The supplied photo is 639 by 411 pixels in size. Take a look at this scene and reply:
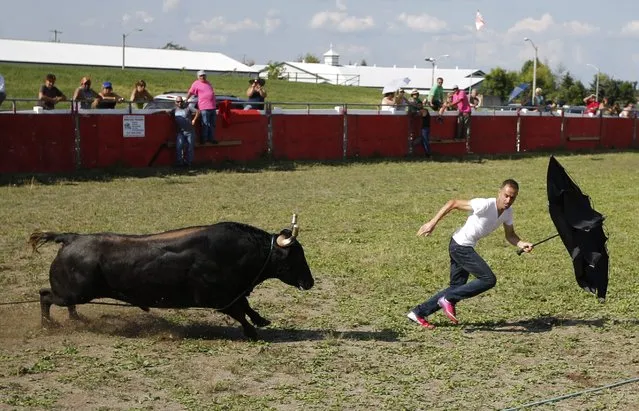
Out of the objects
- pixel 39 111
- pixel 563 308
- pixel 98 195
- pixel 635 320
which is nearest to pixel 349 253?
pixel 563 308

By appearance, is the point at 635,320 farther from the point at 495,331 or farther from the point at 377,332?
the point at 377,332

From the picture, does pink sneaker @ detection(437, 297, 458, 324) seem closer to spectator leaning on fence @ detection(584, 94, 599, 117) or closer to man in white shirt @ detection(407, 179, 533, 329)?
man in white shirt @ detection(407, 179, 533, 329)

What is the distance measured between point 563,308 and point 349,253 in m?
3.26

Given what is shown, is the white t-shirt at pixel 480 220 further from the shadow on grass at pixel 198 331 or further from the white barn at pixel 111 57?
the white barn at pixel 111 57

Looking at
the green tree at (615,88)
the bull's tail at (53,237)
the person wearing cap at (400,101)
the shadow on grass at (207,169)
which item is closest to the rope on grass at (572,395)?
the bull's tail at (53,237)

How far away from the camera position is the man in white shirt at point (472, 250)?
8430 mm

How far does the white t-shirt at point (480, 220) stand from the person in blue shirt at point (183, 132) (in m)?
12.9

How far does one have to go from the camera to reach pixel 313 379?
700 centimetres

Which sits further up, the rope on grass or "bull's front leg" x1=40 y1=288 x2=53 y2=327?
"bull's front leg" x1=40 y1=288 x2=53 y2=327

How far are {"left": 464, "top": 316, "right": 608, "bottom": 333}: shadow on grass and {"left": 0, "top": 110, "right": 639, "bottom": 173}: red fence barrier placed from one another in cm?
1251

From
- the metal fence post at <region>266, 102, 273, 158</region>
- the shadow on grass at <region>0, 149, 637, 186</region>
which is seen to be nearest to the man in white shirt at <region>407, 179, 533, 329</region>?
the shadow on grass at <region>0, 149, 637, 186</region>

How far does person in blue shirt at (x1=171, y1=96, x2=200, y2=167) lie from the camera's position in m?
20.7

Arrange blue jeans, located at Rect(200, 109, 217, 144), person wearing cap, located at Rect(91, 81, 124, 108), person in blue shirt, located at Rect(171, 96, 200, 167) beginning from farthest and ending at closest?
blue jeans, located at Rect(200, 109, 217, 144), person in blue shirt, located at Rect(171, 96, 200, 167), person wearing cap, located at Rect(91, 81, 124, 108)

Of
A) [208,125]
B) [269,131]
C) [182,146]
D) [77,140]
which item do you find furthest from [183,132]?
[269,131]
